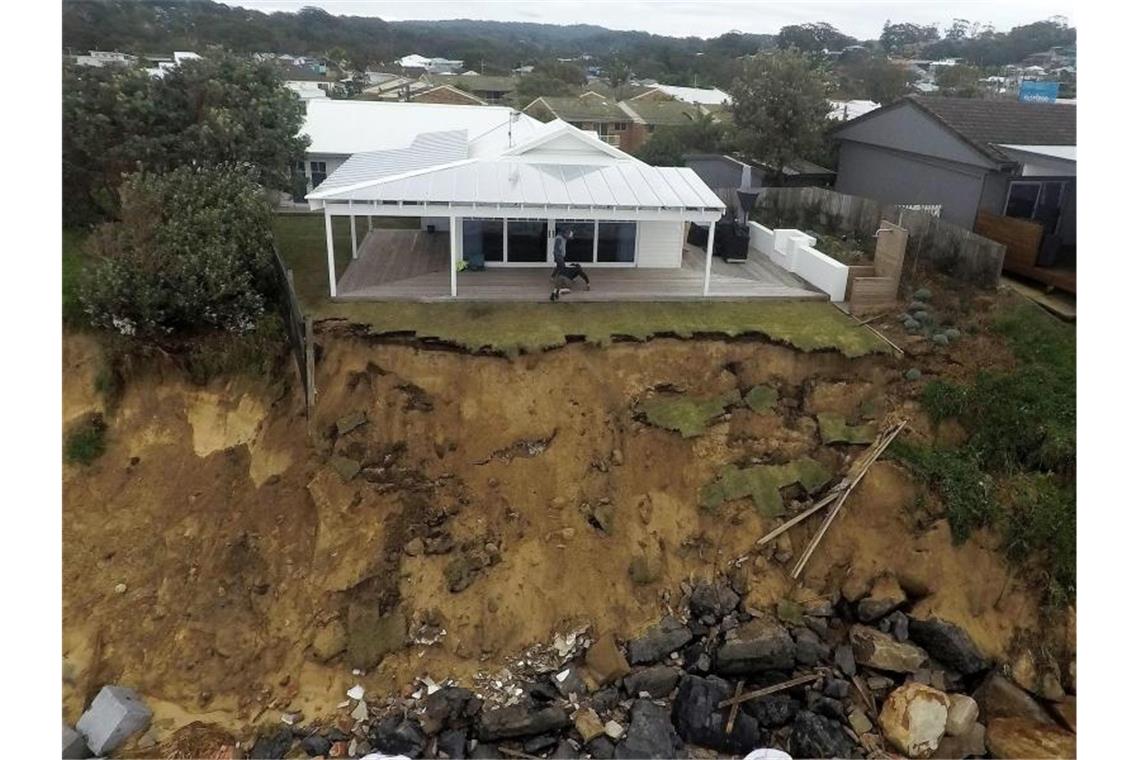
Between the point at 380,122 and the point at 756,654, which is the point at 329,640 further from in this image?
the point at 380,122

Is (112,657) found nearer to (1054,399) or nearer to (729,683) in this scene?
(729,683)

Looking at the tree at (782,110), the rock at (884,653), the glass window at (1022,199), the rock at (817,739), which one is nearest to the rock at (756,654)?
the rock at (817,739)

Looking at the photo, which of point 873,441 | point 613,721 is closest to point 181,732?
point 613,721

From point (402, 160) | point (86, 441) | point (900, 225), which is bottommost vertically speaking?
point (86, 441)

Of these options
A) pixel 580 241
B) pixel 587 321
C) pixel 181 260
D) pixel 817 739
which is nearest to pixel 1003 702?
pixel 817 739

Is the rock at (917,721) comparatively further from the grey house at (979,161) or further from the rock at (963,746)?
the grey house at (979,161)

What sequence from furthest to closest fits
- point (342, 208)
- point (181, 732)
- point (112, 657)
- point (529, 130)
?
point (529, 130), point (342, 208), point (112, 657), point (181, 732)
